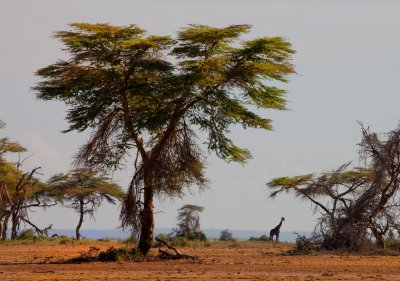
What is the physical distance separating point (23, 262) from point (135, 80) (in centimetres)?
719

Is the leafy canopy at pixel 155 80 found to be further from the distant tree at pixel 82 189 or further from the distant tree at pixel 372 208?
the distant tree at pixel 82 189

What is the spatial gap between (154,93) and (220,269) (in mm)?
7671

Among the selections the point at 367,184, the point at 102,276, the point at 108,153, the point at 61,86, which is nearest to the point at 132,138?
the point at 108,153

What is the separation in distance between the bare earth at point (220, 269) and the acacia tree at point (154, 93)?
9.66ft

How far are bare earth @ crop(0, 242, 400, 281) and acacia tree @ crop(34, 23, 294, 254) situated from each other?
294cm

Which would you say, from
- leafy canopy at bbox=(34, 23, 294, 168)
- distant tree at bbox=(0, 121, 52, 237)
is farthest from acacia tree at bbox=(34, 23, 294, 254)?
distant tree at bbox=(0, 121, 52, 237)

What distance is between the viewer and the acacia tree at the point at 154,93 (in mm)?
32094

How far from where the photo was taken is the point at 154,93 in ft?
108

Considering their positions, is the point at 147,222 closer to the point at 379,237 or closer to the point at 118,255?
the point at 118,255

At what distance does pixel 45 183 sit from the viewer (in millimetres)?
67062

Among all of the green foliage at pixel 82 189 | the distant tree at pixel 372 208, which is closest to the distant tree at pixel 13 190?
the green foliage at pixel 82 189

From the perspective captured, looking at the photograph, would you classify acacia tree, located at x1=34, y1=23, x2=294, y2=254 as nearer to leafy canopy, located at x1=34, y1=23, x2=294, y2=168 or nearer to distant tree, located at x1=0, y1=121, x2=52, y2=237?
leafy canopy, located at x1=34, y1=23, x2=294, y2=168

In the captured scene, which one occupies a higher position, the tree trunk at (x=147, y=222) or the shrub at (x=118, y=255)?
the tree trunk at (x=147, y=222)

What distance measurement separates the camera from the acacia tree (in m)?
32.1
